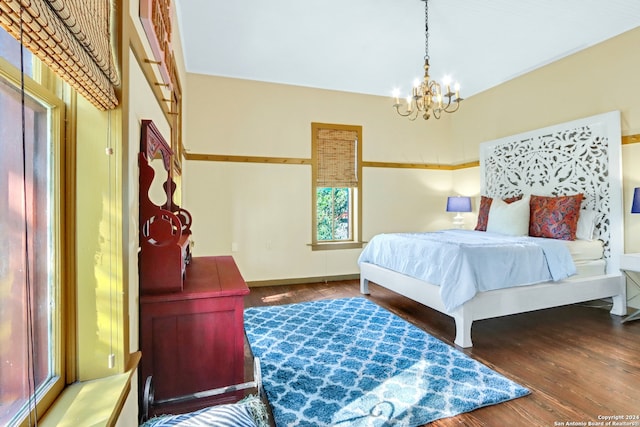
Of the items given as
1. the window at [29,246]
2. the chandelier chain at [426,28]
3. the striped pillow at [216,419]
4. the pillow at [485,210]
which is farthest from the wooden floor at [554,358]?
the chandelier chain at [426,28]

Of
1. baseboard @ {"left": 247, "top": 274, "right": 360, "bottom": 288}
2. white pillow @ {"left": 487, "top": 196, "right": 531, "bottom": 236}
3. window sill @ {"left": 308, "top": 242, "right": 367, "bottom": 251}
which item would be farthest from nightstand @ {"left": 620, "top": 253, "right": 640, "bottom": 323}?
baseboard @ {"left": 247, "top": 274, "right": 360, "bottom": 288}

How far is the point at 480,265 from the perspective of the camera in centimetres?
278

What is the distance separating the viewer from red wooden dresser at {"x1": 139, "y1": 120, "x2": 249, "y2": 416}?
56.5 inches

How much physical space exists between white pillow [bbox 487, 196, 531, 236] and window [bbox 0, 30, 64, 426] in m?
4.31

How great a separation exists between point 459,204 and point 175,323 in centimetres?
487

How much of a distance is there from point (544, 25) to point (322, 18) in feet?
7.50

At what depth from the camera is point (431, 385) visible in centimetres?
206

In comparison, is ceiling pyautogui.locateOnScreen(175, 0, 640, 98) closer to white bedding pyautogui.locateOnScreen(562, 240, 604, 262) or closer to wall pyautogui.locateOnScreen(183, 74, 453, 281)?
wall pyautogui.locateOnScreen(183, 74, 453, 281)

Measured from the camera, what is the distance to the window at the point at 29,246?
0.76m

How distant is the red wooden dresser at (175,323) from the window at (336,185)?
337 centimetres

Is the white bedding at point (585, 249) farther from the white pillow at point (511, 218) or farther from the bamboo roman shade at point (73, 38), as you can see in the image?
the bamboo roman shade at point (73, 38)

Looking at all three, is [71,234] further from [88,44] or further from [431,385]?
[431,385]

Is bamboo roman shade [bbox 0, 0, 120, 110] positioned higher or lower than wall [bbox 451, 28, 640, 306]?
lower

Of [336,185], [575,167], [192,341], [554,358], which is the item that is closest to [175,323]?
[192,341]
